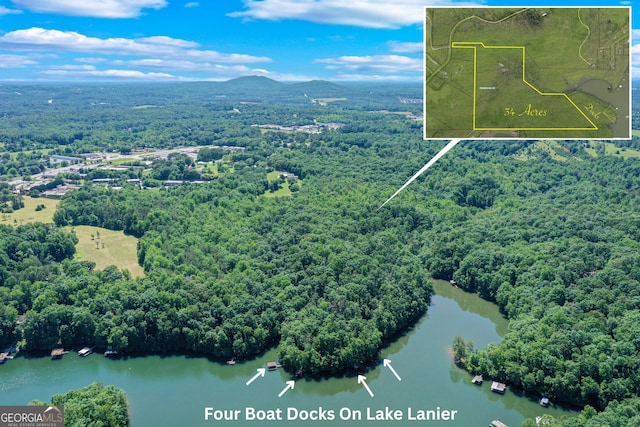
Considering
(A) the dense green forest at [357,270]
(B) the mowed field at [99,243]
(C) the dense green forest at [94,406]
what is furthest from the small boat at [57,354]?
(B) the mowed field at [99,243]

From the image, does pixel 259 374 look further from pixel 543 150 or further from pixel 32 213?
pixel 543 150

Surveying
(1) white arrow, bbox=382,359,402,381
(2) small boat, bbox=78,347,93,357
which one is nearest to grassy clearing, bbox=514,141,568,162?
(1) white arrow, bbox=382,359,402,381

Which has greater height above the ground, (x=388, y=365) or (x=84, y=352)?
(x=84, y=352)

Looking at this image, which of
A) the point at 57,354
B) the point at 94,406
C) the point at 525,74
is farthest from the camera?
the point at 57,354

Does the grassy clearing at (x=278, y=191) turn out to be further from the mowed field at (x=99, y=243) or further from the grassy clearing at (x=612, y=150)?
the grassy clearing at (x=612, y=150)

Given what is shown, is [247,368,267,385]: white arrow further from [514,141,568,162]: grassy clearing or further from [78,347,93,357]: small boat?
[514,141,568,162]: grassy clearing

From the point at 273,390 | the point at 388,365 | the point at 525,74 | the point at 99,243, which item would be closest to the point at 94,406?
the point at 273,390
